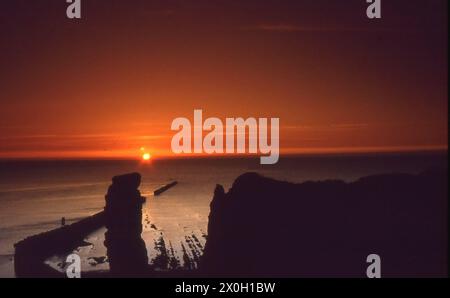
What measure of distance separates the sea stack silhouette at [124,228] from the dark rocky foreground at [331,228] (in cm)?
499

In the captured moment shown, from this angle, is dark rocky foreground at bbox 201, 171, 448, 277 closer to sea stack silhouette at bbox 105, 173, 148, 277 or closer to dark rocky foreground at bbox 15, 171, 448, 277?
dark rocky foreground at bbox 15, 171, 448, 277

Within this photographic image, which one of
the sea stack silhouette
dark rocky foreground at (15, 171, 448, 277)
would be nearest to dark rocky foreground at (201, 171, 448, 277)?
dark rocky foreground at (15, 171, 448, 277)

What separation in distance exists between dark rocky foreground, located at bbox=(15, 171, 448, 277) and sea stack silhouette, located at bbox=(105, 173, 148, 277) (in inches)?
156

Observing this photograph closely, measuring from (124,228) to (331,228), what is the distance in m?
12.9

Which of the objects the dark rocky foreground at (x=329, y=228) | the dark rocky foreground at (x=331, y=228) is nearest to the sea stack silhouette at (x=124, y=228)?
the dark rocky foreground at (x=329, y=228)

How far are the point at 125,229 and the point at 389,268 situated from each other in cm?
1593

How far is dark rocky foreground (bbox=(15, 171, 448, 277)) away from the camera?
2597 centimetres

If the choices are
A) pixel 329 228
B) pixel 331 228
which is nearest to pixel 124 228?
pixel 329 228

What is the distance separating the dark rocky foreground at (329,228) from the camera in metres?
26.0

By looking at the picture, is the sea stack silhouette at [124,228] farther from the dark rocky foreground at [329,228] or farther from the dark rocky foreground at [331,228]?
the dark rocky foreground at [331,228]

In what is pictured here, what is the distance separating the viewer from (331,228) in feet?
89.5

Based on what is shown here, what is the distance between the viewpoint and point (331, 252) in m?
26.6
